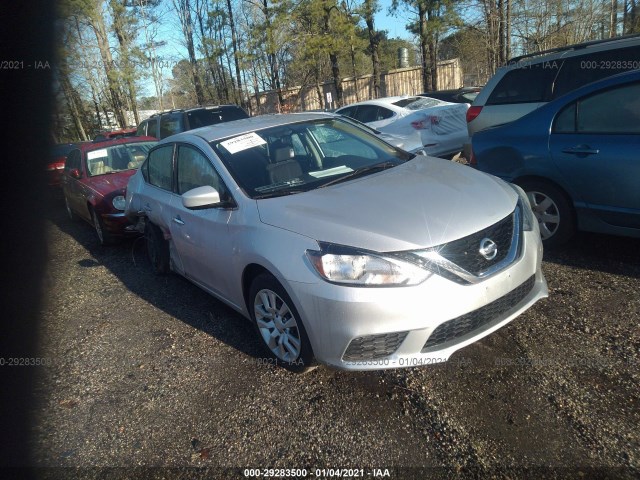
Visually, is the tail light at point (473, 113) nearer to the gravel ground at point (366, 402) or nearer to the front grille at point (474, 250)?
the gravel ground at point (366, 402)

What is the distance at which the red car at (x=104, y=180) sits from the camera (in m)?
6.60

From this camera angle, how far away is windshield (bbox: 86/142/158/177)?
7629 mm

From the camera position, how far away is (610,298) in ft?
11.8

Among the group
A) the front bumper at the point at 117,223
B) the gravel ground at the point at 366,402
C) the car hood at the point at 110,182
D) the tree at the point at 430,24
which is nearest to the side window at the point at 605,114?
the gravel ground at the point at 366,402

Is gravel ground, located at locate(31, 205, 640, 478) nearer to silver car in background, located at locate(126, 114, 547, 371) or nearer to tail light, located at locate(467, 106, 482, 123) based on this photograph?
silver car in background, located at locate(126, 114, 547, 371)

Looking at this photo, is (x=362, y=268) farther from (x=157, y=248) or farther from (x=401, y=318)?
(x=157, y=248)

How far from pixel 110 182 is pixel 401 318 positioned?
5.90 metres

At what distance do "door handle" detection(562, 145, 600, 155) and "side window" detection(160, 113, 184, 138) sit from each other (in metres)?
8.21

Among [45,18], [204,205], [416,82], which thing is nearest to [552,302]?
[204,205]

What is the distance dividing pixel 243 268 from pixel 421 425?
1.50 metres

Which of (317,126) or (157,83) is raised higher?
(157,83)

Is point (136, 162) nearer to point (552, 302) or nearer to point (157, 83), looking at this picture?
point (552, 302)

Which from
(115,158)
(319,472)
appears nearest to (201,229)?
(319,472)

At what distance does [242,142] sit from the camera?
12.6 feet
